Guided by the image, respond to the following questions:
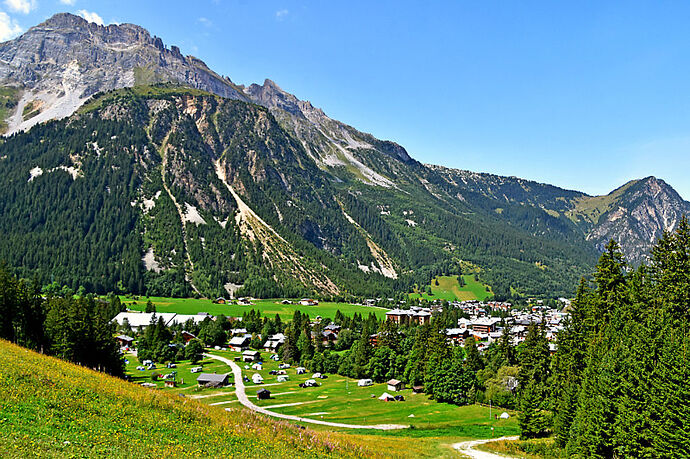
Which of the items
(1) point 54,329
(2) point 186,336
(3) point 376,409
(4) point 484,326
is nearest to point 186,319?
(2) point 186,336

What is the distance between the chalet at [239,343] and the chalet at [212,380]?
4462 centimetres

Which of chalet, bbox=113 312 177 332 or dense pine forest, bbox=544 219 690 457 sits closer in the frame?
dense pine forest, bbox=544 219 690 457

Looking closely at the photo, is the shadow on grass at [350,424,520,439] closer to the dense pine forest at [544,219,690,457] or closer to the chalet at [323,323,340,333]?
the dense pine forest at [544,219,690,457]

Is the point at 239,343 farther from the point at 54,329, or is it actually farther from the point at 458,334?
the point at 54,329

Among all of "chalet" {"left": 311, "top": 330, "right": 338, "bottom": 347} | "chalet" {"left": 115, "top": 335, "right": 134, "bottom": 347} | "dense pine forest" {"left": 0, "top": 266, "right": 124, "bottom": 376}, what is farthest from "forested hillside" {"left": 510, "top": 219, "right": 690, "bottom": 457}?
"chalet" {"left": 115, "top": 335, "right": 134, "bottom": 347}

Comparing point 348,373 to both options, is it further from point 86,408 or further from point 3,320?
point 86,408

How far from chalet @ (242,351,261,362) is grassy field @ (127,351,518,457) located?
15.3m

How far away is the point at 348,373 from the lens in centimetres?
11294

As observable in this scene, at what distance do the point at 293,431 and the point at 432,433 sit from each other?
1387 inches

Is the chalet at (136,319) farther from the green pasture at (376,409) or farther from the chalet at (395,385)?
the chalet at (395,385)

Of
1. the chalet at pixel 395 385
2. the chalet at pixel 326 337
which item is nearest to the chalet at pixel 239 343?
the chalet at pixel 326 337

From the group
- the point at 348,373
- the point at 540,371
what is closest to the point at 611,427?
the point at 540,371

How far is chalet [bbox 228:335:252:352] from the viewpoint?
144 meters

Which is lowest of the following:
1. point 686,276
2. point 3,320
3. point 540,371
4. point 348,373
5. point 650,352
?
point 348,373
